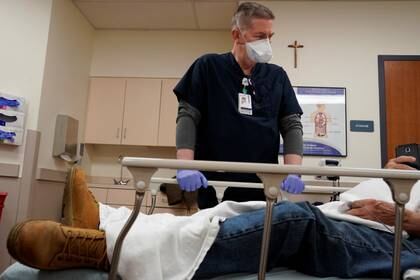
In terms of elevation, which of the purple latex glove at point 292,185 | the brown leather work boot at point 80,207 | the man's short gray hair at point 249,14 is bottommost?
the brown leather work boot at point 80,207

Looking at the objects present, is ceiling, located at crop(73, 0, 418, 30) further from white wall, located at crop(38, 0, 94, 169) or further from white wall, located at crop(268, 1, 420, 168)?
white wall, located at crop(268, 1, 420, 168)

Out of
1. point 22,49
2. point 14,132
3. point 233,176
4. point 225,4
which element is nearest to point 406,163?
point 233,176

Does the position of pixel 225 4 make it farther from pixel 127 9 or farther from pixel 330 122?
pixel 330 122

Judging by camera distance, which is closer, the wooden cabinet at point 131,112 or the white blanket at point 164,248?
the white blanket at point 164,248

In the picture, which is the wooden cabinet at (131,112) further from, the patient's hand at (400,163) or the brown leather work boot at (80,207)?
the brown leather work boot at (80,207)

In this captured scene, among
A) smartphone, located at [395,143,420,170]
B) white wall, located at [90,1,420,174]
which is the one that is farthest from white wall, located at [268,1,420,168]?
smartphone, located at [395,143,420,170]

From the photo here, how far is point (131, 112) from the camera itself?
4152 mm

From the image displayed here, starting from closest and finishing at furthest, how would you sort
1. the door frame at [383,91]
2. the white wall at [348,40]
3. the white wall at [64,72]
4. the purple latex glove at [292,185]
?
the purple latex glove at [292,185]
the door frame at [383,91]
the white wall at [348,40]
the white wall at [64,72]

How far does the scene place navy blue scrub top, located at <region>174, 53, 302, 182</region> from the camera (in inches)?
61.9

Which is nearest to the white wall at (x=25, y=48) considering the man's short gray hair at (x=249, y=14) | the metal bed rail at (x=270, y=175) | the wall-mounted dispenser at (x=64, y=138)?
the wall-mounted dispenser at (x=64, y=138)

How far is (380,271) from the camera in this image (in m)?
0.89

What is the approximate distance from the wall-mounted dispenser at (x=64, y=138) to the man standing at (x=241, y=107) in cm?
226

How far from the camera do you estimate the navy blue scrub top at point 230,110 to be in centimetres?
157

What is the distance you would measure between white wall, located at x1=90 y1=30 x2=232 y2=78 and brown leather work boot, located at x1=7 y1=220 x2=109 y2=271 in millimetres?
3476
